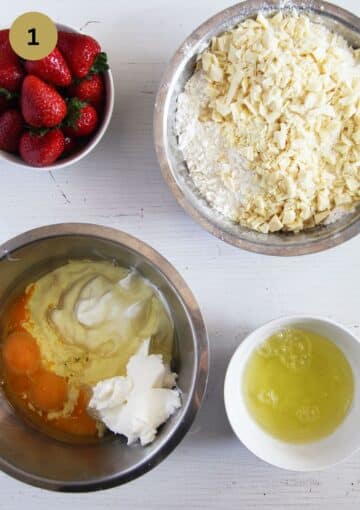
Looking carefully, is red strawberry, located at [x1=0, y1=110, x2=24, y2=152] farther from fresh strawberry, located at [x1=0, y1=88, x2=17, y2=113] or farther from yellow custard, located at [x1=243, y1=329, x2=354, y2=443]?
yellow custard, located at [x1=243, y1=329, x2=354, y2=443]

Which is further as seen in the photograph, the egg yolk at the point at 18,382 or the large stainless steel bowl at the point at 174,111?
the egg yolk at the point at 18,382

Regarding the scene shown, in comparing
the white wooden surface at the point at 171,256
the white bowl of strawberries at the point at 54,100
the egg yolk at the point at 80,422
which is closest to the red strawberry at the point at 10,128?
the white bowl of strawberries at the point at 54,100

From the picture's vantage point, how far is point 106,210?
1.06m

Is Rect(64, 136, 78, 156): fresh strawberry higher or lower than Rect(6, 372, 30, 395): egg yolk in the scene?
higher

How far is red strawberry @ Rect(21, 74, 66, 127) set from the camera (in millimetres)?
901

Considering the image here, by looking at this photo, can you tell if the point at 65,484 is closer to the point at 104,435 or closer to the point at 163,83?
the point at 104,435

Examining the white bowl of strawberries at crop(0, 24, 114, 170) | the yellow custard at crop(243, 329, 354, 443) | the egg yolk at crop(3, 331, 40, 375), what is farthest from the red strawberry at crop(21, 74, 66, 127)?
the yellow custard at crop(243, 329, 354, 443)

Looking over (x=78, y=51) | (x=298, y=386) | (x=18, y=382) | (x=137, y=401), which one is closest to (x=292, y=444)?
(x=298, y=386)

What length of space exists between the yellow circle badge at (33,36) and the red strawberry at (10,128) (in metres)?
0.09

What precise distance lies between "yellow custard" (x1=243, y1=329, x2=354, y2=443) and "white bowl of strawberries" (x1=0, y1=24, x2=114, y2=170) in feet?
1.49

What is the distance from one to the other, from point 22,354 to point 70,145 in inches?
14.3

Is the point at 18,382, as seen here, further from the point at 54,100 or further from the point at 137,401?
the point at 54,100

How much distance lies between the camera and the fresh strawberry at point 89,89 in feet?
3.14

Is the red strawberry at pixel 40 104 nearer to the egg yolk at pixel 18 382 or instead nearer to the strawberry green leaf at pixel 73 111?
the strawberry green leaf at pixel 73 111
